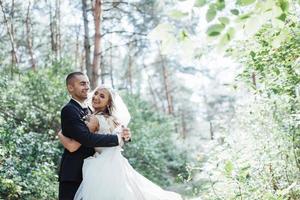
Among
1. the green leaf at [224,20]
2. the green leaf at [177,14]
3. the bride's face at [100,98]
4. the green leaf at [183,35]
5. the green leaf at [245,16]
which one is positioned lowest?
the bride's face at [100,98]

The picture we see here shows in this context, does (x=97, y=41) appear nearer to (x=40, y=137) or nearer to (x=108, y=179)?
(x=40, y=137)

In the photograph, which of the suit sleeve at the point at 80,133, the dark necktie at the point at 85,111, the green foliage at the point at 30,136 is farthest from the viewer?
the green foliage at the point at 30,136

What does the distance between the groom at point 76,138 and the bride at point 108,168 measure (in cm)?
7

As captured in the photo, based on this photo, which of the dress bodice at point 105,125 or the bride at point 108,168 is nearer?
the bride at point 108,168

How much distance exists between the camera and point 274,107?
242 inches

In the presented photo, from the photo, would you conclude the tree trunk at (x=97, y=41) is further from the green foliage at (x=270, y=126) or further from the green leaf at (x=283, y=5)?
the green leaf at (x=283, y=5)

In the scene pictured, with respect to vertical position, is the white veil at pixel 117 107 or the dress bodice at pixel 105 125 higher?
the white veil at pixel 117 107

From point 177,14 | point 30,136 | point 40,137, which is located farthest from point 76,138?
point 40,137

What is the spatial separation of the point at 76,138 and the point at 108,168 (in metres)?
0.51

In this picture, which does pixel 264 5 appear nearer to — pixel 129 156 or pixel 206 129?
pixel 129 156

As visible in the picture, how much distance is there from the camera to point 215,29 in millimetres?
1993

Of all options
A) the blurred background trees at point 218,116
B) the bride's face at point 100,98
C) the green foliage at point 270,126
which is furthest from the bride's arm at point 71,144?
the green foliage at point 270,126

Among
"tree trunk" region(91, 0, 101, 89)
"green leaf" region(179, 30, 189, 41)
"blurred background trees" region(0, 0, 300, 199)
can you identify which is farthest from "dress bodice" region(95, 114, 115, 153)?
"tree trunk" region(91, 0, 101, 89)

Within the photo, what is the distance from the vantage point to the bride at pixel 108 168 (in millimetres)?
4234
